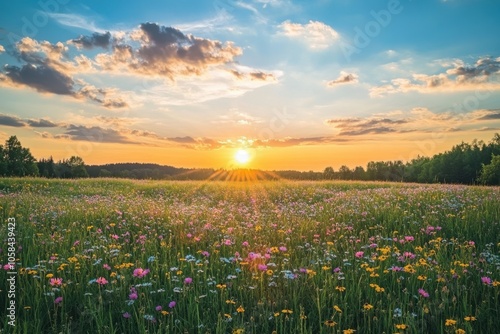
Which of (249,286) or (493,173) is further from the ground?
(493,173)

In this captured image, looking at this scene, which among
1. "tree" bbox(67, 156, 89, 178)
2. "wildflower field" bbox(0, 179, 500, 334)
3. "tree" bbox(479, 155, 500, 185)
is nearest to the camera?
"wildflower field" bbox(0, 179, 500, 334)

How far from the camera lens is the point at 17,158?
69.4 metres

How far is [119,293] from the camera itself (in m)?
4.58

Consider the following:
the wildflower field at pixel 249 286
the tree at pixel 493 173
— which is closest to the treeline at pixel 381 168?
the tree at pixel 493 173

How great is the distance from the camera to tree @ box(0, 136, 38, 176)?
220 feet

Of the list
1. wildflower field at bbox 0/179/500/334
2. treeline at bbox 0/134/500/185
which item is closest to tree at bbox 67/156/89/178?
treeline at bbox 0/134/500/185

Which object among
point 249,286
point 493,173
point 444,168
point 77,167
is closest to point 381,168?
point 444,168

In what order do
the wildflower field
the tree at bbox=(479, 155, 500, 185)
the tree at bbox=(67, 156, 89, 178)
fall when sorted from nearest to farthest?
1. the wildflower field
2. the tree at bbox=(479, 155, 500, 185)
3. the tree at bbox=(67, 156, 89, 178)

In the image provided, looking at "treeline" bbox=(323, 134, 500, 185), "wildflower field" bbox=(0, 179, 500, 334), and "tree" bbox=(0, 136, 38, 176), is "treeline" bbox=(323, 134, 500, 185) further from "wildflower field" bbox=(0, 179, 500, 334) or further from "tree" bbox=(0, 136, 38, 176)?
"wildflower field" bbox=(0, 179, 500, 334)

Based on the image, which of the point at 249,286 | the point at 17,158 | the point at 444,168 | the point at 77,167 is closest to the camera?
the point at 249,286

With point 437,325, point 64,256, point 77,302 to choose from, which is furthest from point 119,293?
point 437,325

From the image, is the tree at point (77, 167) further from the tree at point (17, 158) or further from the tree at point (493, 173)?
the tree at point (493, 173)

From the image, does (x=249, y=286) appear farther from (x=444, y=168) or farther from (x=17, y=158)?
(x=444, y=168)

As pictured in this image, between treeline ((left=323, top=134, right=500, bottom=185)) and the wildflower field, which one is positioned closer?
the wildflower field
